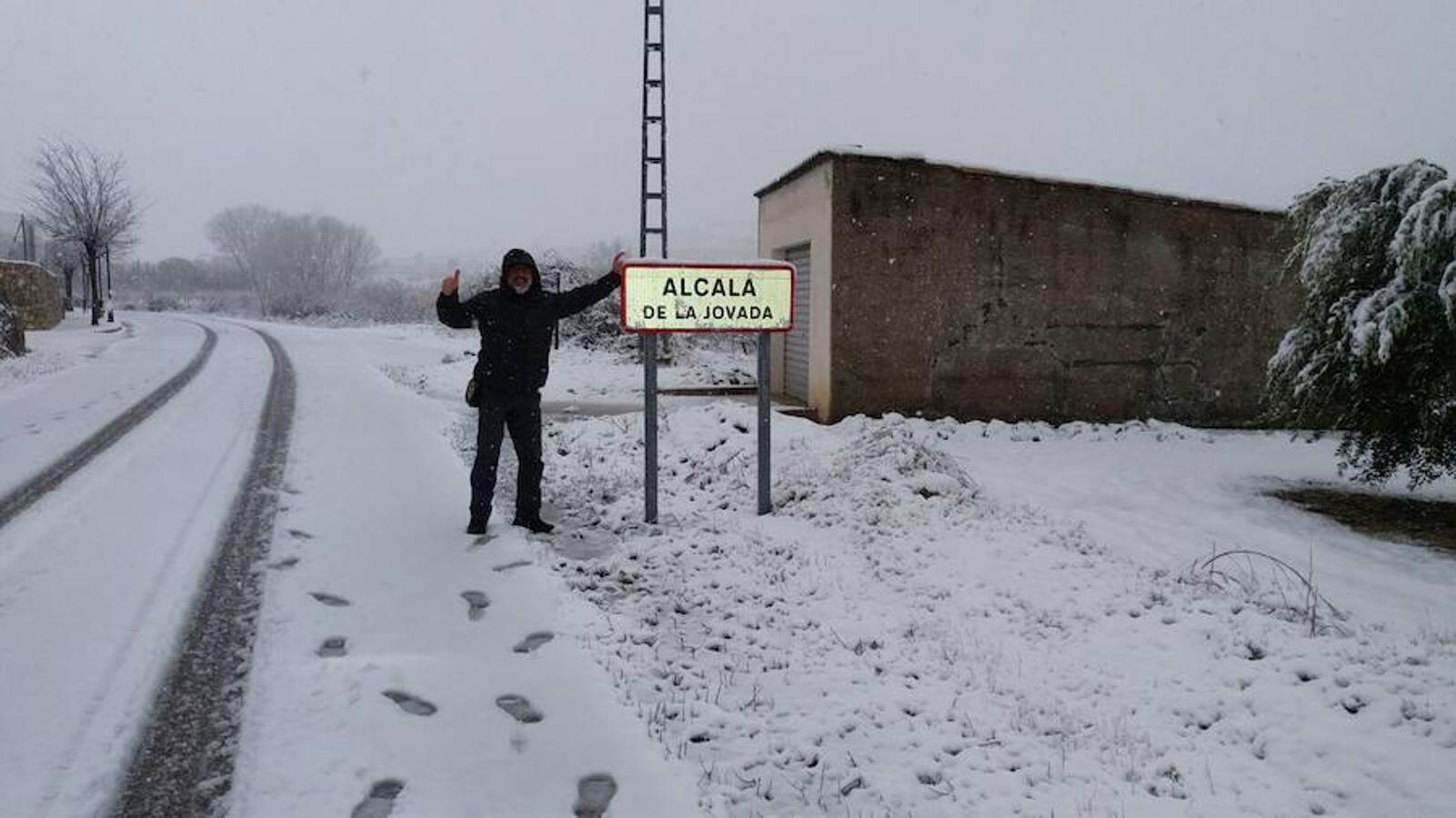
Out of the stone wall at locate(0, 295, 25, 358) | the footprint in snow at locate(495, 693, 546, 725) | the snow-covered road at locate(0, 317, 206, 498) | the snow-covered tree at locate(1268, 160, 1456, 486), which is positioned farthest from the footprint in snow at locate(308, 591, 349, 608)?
the stone wall at locate(0, 295, 25, 358)

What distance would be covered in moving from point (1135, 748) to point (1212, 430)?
33.5 feet

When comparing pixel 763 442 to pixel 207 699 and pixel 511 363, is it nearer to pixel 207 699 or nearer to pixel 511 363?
pixel 511 363

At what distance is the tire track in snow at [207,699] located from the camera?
305cm

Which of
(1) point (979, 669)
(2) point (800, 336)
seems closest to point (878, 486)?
(1) point (979, 669)

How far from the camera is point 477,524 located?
251 inches

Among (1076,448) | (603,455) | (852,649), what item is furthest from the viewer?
(1076,448)

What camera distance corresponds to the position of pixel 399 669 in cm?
410

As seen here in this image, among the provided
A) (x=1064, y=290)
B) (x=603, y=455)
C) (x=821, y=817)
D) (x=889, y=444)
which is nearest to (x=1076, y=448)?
(x=1064, y=290)

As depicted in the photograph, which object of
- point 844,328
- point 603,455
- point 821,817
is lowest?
point 821,817

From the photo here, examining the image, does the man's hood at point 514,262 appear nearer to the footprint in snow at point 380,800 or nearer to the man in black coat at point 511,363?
the man in black coat at point 511,363

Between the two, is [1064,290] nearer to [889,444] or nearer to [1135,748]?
[889,444]

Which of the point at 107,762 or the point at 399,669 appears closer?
the point at 107,762

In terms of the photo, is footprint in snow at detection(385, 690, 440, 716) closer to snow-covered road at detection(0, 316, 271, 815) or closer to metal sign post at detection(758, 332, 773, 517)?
snow-covered road at detection(0, 316, 271, 815)

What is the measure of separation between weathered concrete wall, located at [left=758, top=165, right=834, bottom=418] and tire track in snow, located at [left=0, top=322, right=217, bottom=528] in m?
7.82
